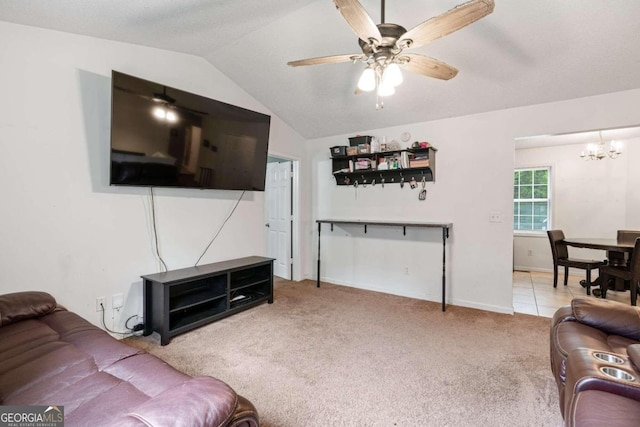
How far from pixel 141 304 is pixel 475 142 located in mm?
3972

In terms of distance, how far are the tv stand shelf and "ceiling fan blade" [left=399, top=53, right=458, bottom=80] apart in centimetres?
246

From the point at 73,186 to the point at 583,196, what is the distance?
708 cm

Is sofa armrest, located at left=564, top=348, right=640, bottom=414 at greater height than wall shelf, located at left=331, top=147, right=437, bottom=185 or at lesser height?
lesser

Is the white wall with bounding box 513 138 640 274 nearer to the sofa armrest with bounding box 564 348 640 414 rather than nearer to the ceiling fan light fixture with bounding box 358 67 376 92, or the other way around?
the ceiling fan light fixture with bounding box 358 67 376 92

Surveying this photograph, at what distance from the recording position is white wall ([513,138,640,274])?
4820 millimetres

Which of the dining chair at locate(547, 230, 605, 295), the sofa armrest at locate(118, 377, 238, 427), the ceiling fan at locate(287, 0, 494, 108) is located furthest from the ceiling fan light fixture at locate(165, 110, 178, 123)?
the dining chair at locate(547, 230, 605, 295)

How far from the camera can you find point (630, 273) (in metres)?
3.40

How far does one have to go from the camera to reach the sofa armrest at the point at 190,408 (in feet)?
2.80

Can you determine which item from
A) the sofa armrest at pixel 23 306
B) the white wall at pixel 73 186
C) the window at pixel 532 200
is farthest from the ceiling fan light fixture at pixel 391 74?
the window at pixel 532 200

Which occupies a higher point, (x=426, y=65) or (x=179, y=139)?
(x=426, y=65)

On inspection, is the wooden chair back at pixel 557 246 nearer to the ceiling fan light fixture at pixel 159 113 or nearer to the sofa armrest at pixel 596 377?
the sofa armrest at pixel 596 377

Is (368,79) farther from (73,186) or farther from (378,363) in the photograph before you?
(73,186)

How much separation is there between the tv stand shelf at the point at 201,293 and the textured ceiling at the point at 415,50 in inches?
82.8

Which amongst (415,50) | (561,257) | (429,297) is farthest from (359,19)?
(561,257)
